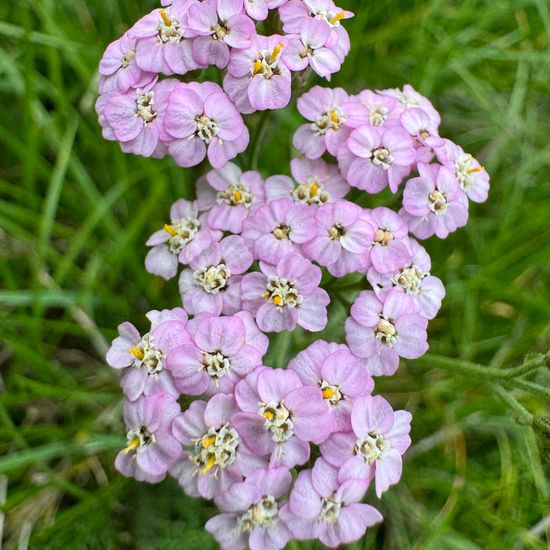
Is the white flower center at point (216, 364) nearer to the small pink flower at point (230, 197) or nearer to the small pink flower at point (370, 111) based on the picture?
the small pink flower at point (230, 197)

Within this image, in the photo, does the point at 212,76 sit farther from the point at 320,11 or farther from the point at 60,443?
the point at 60,443

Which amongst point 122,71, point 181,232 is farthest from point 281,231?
point 122,71

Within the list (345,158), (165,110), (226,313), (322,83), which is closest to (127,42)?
(165,110)

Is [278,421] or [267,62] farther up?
[267,62]

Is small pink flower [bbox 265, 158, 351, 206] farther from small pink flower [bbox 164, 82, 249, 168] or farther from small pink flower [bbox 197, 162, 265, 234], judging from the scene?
small pink flower [bbox 164, 82, 249, 168]

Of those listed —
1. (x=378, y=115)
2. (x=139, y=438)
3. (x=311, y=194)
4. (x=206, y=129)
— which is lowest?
(x=139, y=438)

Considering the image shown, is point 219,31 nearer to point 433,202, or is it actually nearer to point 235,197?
point 235,197

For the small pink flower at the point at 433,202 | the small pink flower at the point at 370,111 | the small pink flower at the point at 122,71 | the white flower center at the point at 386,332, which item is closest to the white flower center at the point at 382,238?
the small pink flower at the point at 433,202
